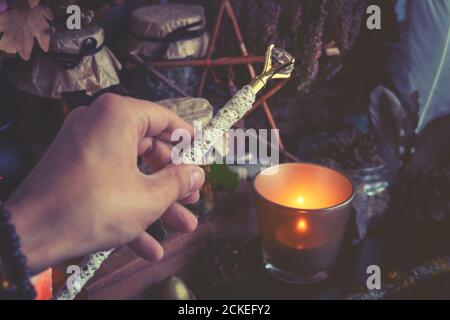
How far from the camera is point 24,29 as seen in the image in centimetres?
81

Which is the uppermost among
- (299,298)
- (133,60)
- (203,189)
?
(133,60)

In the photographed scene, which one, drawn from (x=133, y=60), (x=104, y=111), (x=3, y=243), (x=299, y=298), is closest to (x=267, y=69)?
(x=104, y=111)

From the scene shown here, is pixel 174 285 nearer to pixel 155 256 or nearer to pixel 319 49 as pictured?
pixel 155 256

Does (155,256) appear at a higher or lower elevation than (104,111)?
lower

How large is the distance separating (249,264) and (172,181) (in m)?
0.42

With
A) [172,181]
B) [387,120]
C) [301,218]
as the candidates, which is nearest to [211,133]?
[172,181]

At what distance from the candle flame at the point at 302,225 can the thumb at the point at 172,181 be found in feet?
0.94

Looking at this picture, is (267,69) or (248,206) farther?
(248,206)

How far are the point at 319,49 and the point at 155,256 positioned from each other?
1.87ft

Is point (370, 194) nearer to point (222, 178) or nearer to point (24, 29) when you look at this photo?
point (222, 178)

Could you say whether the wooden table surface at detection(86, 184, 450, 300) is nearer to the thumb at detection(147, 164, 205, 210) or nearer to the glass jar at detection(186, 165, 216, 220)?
the glass jar at detection(186, 165, 216, 220)

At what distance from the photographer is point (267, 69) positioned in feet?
1.80

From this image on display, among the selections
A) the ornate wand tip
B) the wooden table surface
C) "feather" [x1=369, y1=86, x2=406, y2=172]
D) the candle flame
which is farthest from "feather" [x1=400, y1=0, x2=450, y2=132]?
the ornate wand tip

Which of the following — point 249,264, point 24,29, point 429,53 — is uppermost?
point 24,29
